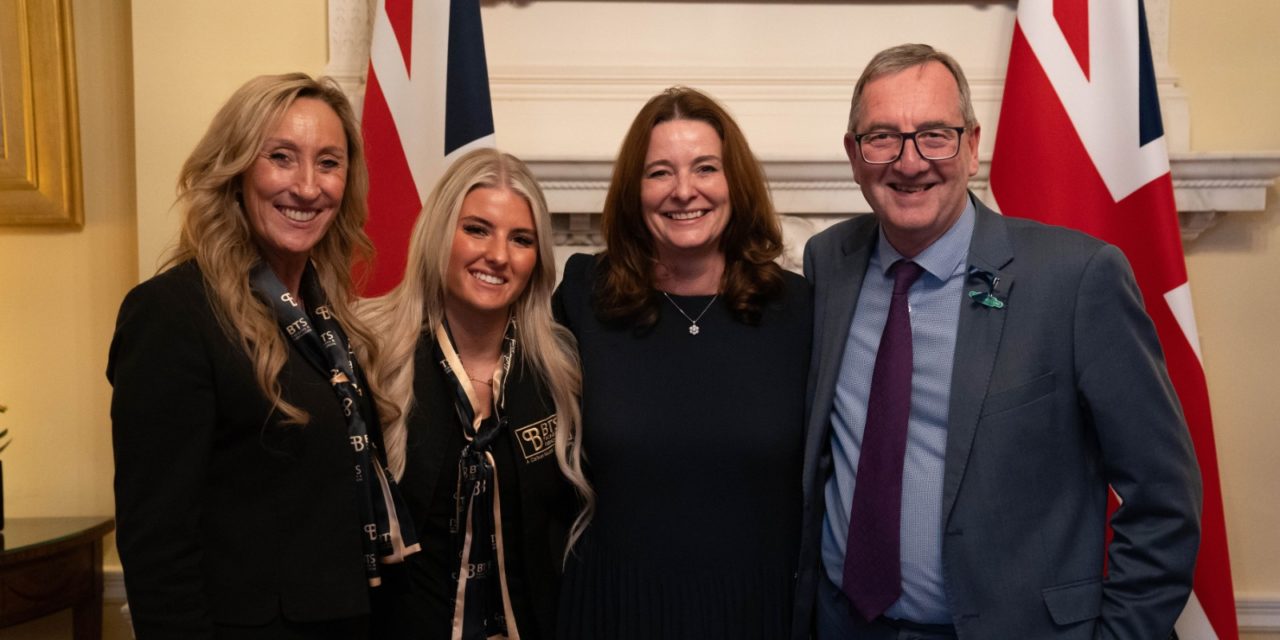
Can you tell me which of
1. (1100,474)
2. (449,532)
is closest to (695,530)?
(449,532)

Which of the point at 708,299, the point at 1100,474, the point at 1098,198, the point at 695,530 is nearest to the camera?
the point at 1100,474

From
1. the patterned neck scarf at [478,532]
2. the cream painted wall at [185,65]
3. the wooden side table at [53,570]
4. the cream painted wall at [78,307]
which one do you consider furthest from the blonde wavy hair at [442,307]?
the cream painted wall at [78,307]

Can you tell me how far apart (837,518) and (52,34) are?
268cm

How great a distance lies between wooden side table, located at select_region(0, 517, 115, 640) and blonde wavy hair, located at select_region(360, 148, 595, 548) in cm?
136

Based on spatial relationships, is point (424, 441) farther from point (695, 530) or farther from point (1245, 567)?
point (1245, 567)

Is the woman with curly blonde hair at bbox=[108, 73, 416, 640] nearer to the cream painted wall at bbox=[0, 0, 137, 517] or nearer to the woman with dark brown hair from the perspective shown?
the woman with dark brown hair

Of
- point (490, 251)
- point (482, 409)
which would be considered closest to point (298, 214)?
point (490, 251)

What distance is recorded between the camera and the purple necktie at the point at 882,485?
1720 mm

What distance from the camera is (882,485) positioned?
173 centimetres

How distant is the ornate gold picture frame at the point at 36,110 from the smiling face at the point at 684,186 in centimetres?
196

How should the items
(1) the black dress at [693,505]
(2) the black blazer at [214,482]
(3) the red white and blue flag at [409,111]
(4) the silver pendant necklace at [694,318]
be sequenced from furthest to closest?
(3) the red white and blue flag at [409,111], (4) the silver pendant necklace at [694,318], (1) the black dress at [693,505], (2) the black blazer at [214,482]

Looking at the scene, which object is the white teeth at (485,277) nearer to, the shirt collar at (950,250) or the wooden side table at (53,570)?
the shirt collar at (950,250)

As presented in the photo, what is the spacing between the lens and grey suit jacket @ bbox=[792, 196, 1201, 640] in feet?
5.25

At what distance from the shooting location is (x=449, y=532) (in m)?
1.98
